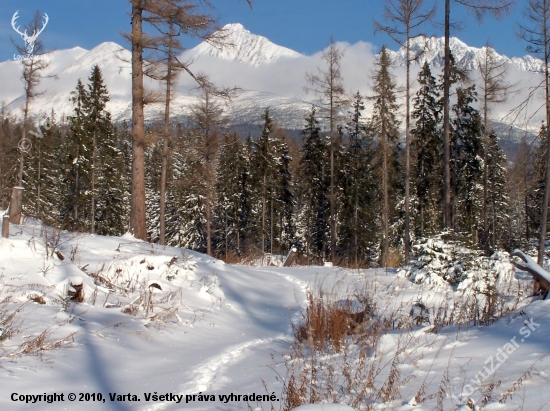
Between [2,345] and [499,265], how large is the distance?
26.8 feet

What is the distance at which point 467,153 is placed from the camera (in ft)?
89.3

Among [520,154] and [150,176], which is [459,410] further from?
[150,176]

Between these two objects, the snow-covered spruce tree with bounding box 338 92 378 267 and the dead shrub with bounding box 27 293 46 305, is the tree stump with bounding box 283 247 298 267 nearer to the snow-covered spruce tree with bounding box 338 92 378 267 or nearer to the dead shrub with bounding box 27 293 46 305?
the dead shrub with bounding box 27 293 46 305

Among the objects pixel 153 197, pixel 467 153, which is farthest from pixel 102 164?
pixel 467 153

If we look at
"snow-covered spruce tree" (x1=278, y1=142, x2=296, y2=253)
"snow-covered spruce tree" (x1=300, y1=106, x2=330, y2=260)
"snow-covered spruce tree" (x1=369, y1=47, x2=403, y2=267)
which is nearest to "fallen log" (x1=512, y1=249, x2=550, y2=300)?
"snow-covered spruce tree" (x1=369, y1=47, x2=403, y2=267)

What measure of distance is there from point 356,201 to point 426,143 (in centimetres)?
789

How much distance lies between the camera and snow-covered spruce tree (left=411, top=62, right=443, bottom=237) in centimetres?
2573

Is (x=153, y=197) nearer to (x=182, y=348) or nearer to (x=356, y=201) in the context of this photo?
(x=356, y=201)

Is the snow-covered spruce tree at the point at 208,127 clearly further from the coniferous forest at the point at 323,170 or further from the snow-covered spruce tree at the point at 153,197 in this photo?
the snow-covered spruce tree at the point at 153,197

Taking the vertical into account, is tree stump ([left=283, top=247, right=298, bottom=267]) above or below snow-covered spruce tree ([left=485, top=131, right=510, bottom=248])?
below

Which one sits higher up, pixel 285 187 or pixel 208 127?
pixel 208 127

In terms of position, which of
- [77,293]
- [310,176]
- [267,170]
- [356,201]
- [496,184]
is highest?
[267,170]

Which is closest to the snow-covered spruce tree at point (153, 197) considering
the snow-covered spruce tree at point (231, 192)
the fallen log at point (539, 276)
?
the snow-covered spruce tree at point (231, 192)

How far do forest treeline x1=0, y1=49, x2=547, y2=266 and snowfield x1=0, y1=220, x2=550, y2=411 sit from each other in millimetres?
12453
